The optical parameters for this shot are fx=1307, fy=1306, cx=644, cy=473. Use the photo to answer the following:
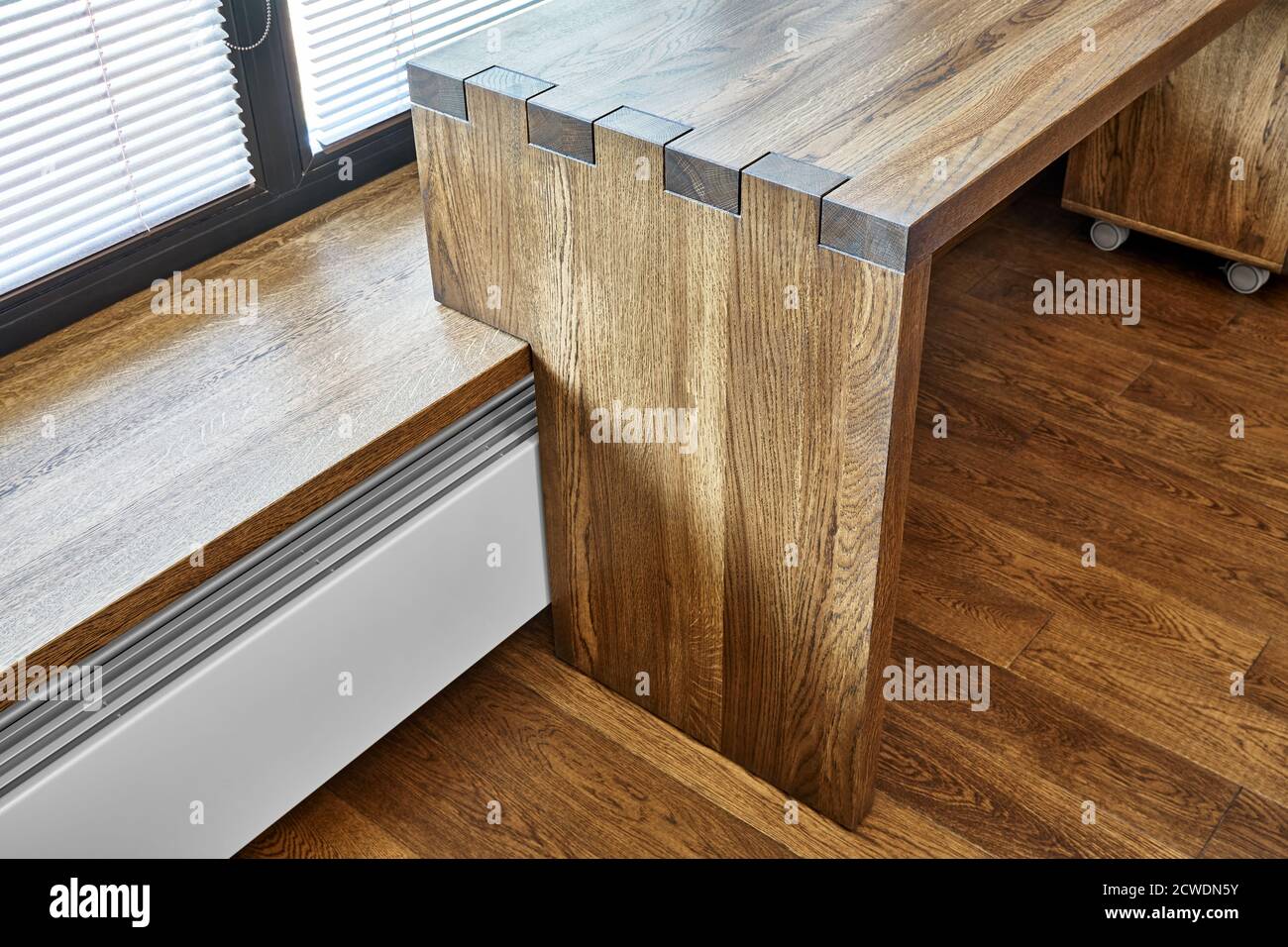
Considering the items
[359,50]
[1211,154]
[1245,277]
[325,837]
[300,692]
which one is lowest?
[325,837]

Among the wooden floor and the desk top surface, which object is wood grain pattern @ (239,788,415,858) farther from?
the desk top surface

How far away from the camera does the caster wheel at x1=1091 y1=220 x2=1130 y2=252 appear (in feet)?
8.36

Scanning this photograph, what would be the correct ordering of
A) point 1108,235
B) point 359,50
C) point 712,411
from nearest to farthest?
point 712,411, point 359,50, point 1108,235

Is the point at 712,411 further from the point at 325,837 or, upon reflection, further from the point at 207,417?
the point at 325,837

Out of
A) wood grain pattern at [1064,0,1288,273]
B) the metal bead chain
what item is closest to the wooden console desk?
the metal bead chain

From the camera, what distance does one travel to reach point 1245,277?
2438 millimetres

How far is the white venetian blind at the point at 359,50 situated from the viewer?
5.76 feet

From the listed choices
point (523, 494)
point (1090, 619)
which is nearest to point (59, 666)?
point (523, 494)

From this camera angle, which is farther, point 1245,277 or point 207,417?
point 1245,277

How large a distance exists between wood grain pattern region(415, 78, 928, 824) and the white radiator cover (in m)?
0.09

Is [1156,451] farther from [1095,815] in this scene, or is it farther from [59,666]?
[59,666]

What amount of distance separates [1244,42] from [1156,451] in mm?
737

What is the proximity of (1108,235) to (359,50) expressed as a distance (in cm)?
151

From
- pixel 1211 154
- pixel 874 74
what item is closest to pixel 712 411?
pixel 874 74
